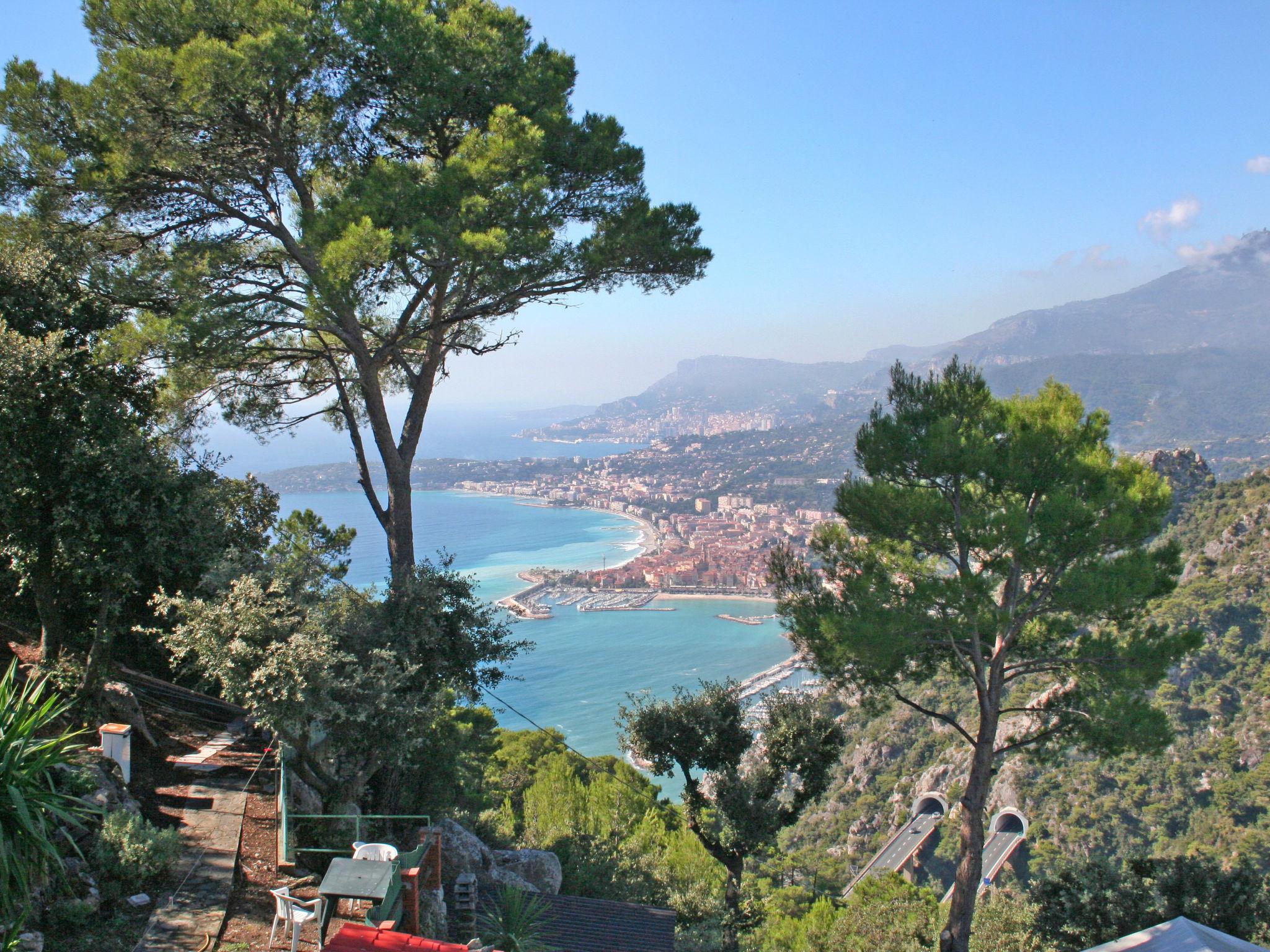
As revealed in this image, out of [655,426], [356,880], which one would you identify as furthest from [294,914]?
[655,426]

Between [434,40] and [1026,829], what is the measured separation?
2964 centimetres

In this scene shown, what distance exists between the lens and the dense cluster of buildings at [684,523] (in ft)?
194

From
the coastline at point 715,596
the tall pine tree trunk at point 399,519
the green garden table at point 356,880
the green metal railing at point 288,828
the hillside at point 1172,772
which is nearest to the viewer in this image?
the green garden table at point 356,880

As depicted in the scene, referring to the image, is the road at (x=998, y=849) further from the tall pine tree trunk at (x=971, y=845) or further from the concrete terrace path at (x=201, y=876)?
the concrete terrace path at (x=201, y=876)

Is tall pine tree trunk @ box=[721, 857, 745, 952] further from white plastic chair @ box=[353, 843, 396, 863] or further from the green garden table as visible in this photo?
the green garden table

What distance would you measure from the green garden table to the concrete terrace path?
1.70ft

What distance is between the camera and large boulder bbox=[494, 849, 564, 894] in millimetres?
7158

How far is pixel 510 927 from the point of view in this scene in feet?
14.9

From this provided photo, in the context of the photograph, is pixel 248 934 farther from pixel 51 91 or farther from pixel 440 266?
pixel 51 91

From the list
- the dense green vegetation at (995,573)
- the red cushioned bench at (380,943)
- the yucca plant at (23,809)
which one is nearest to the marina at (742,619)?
the dense green vegetation at (995,573)

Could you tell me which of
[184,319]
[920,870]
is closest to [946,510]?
[184,319]

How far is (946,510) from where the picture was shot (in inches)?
243

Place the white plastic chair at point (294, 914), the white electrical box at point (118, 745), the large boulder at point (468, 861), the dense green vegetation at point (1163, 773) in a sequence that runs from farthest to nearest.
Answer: the dense green vegetation at point (1163, 773) < the large boulder at point (468, 861) < the white electrical box at point (118, 745) < the white plastic chair at point (294, 914)

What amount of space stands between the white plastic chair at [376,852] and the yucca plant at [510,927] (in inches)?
39.4
